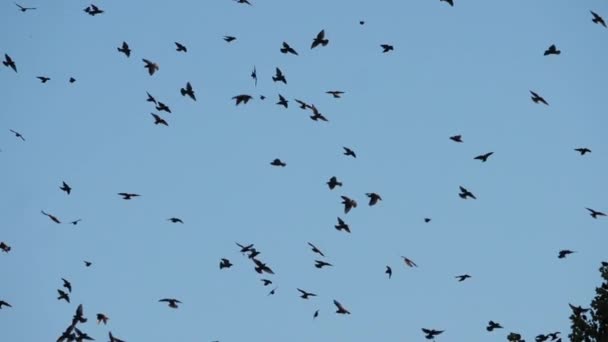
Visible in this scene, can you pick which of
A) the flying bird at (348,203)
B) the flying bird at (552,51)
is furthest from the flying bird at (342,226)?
the flying bird at (552,51)

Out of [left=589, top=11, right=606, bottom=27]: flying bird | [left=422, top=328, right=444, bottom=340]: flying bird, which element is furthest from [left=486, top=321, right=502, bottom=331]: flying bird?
[left=589, top=11, right=606, bottom=27]: flying bird

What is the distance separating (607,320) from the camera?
21.4 meters

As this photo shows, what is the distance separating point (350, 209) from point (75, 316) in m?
7.87

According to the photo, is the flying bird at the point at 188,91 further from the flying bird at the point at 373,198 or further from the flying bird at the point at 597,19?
the flying bird at the point at 597,19

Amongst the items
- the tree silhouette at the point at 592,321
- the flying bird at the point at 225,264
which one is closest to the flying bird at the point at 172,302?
the flying bird at the point at 225,264

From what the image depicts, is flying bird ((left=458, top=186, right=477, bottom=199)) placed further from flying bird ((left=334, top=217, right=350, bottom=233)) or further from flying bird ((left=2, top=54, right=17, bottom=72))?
flying bird ((left=2, top=54, right=17, bottom=72))

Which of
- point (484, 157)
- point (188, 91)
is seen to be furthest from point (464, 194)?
point (188, 91)

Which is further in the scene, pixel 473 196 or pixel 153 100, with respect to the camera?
pixel 153 100

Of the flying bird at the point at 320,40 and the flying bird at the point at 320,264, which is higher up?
the flying bird at the point at 320,40

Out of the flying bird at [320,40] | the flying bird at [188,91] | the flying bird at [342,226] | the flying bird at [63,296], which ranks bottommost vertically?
the flying bird at [63,296]

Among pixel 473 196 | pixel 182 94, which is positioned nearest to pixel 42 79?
pixel 182 94

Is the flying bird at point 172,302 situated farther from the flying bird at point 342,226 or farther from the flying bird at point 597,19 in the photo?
the flying bird at point 597,19

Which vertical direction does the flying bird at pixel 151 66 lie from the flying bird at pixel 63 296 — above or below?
above

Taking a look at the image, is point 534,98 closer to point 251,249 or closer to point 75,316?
point 251,249
